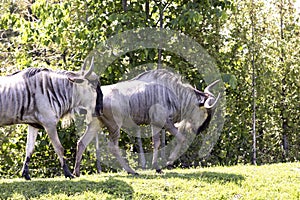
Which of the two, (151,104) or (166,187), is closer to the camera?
(166,187)

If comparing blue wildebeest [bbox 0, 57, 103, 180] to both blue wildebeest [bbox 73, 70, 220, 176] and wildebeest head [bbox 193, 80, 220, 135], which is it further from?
wildebeest head [bbox 193, 80, 220, 135]

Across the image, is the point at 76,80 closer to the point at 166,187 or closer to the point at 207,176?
the point at 166,187

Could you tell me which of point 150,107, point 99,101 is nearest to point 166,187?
point 99,101

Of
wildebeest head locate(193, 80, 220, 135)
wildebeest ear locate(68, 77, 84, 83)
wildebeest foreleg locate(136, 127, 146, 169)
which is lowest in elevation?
wildebeest foreleg locate(136, 127, 146, 169)

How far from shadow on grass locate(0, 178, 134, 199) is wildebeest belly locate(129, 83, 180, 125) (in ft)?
6.14

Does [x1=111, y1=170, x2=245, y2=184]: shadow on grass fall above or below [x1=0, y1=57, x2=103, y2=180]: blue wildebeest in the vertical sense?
below

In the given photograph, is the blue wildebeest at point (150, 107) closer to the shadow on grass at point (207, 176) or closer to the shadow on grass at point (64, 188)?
the shadow on grass at point (207, 176)

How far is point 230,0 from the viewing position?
496 inches

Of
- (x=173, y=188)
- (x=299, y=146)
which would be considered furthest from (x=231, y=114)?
(x=173, y=188)

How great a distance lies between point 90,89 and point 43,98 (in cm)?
100

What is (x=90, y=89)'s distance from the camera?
8.95 metres

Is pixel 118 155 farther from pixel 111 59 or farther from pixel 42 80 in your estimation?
pixel 111 59

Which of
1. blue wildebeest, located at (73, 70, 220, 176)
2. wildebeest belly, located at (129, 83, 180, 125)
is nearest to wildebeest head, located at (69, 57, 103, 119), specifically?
blue wildebeest, located at (73, 70, 220, 176)

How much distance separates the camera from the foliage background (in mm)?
12195
